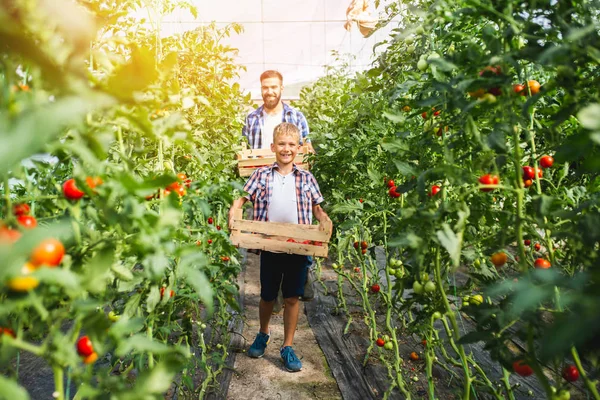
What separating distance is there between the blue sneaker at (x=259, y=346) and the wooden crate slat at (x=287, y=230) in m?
0.61

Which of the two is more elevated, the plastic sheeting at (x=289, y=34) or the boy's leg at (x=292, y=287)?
the plastic sheeting at (x=289, y=34)

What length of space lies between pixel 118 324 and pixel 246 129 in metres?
2.70

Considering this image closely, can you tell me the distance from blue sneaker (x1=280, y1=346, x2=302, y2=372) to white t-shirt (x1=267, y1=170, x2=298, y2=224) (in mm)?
644

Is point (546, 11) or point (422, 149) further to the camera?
point (422, 149)

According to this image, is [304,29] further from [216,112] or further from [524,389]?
[524,389]

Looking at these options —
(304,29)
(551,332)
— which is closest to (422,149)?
(551,332)

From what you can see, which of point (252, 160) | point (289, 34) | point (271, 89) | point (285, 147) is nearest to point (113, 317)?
point (285, 147)

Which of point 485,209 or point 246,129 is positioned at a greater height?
point 246,129

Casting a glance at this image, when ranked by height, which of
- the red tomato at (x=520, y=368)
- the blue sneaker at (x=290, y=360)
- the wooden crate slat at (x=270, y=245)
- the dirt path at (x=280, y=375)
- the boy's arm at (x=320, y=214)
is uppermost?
the boy's arm at (x=320, y=214)

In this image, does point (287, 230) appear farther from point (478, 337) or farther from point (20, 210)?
point (20, 210)

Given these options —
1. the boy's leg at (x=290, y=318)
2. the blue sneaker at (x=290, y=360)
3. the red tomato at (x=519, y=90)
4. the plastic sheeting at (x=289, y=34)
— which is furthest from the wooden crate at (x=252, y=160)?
the plastic sheeting at (x=289, y=34)

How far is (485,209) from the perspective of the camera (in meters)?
1.08

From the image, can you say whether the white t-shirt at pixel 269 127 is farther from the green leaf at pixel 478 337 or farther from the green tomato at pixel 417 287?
the green leaf at pixel 478 337

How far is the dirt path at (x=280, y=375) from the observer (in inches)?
78.2
